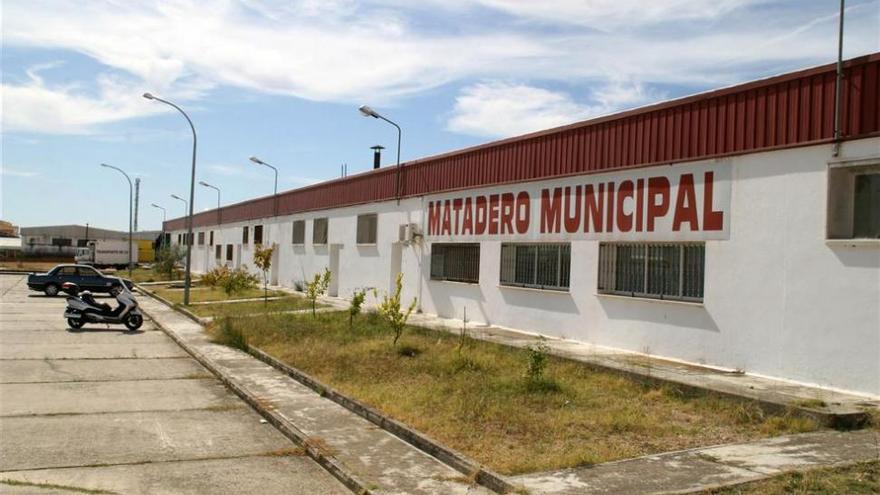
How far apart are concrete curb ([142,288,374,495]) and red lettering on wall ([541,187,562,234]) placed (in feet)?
25.0

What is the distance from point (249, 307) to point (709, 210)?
52.2ft

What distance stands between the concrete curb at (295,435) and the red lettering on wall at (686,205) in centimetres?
758

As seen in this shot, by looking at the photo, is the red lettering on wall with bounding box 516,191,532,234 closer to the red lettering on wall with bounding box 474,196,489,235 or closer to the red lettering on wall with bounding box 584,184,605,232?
the red lettering on wall with bounding box 474,196,489,235

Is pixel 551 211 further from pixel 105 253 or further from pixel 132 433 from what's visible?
pixel 105 253

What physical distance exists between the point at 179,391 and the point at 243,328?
648 centimetres

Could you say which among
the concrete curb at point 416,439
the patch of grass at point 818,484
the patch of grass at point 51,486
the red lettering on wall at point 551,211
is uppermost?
the red lettering on wall at point 551,211

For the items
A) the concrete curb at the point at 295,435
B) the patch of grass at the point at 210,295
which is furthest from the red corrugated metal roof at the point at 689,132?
the patch of grass at the point at 210,295

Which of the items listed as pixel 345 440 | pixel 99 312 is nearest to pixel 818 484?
pixel 345 440

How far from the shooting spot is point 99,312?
18.6 meters

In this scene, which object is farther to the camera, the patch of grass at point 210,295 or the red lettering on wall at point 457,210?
the patch of grass at point 210,295

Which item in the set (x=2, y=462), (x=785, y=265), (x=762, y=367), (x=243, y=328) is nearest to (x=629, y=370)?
(x=762, y=367)

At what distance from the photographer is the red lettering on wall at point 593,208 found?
47.4ft

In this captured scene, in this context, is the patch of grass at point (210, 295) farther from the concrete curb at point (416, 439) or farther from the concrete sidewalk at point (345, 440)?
the concrete curb at point (416, 439)

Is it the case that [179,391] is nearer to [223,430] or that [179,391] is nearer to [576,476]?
[223,430]
